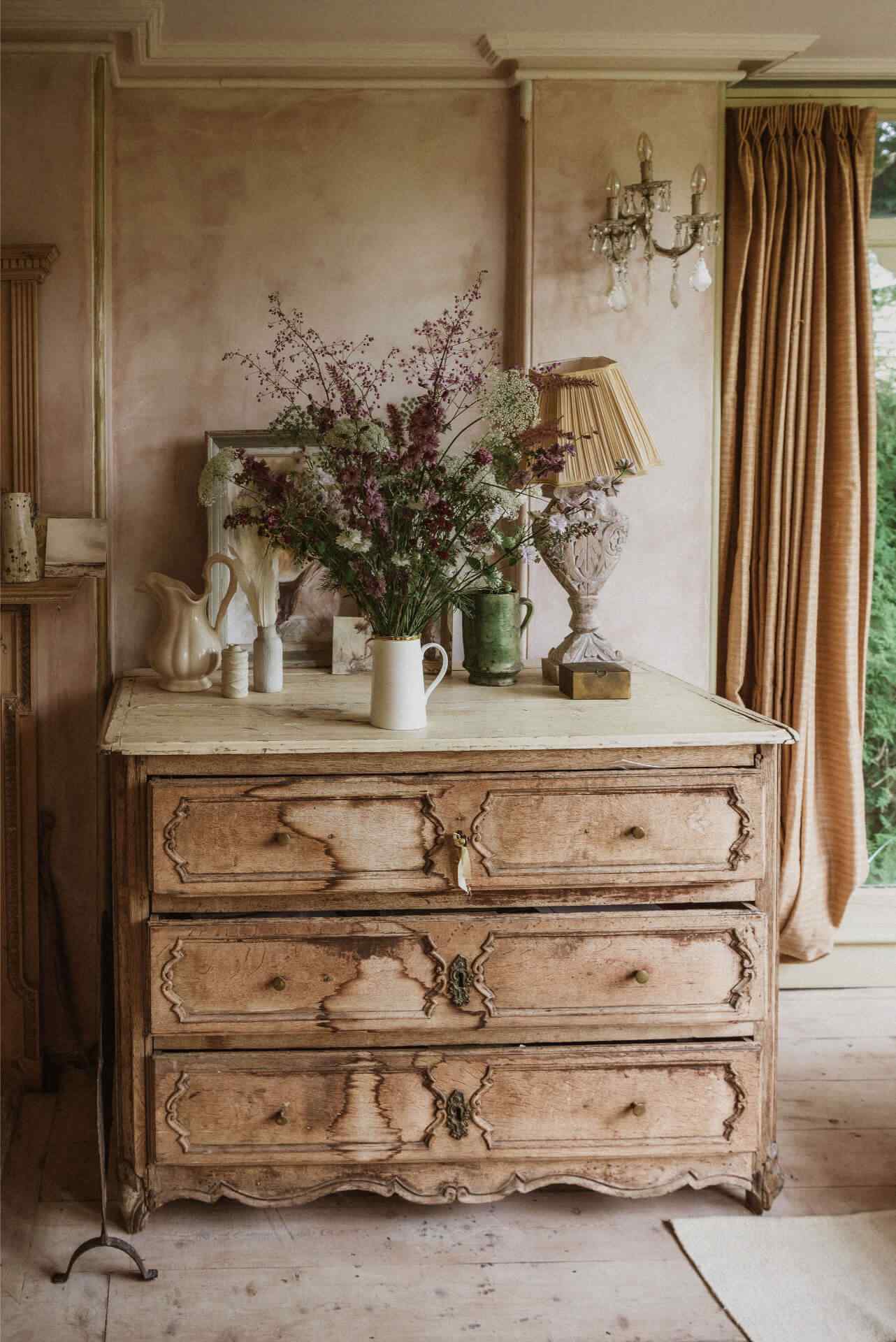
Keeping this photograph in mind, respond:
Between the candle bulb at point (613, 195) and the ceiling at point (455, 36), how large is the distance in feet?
0.90

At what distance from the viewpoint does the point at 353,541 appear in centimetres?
210

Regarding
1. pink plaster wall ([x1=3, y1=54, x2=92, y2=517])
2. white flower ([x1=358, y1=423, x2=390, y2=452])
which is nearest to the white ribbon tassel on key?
white flower ([x1=358, y1=423, x2=390, y2=452])

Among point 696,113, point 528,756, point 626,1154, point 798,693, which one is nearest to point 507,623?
point 528,756

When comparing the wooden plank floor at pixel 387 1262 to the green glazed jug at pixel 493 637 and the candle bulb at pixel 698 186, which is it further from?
Answer: the candle bulb at pixel 698 186

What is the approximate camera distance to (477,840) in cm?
213

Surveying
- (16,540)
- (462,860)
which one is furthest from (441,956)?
(16,540)

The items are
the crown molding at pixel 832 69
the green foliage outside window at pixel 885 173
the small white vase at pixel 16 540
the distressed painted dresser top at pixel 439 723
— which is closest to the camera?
the distressed painted dresser top at pixel 439 723

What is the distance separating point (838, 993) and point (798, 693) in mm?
893

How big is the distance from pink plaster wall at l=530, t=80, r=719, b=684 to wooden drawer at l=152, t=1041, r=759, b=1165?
1.12 metres

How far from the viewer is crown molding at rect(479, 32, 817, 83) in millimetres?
2693

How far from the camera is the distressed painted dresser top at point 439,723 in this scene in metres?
2.08

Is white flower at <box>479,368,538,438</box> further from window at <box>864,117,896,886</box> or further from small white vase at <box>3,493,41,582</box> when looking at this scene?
window at <box>864,117,896,886</box>

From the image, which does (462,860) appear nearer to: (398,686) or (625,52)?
(398,686)

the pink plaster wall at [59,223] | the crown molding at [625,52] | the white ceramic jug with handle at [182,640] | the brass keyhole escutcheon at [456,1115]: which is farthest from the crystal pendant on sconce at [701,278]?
the brass keyhole escutcheon at [456,1115]
